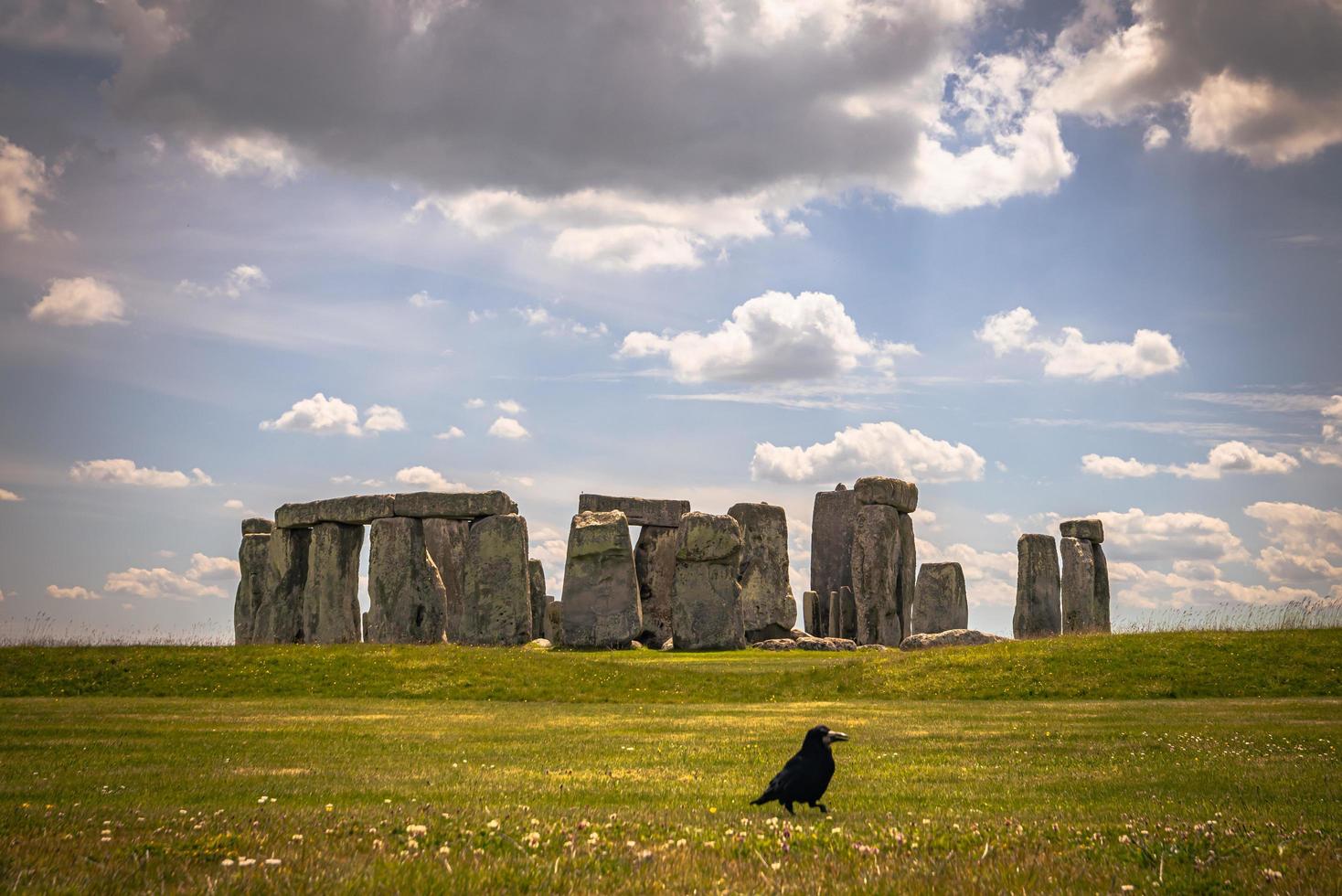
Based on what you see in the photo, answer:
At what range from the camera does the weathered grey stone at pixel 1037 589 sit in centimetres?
4081

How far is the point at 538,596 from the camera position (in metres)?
46.8

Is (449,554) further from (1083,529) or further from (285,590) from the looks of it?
(1083,529)

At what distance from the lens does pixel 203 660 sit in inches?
1033

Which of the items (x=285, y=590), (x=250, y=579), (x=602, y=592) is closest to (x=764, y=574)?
(x=602, y=592)

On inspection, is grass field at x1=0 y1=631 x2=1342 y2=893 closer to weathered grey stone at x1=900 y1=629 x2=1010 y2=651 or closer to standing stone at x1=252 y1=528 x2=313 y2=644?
weathered grey stone at x1=900 y1=629 x2=1010 y2=651

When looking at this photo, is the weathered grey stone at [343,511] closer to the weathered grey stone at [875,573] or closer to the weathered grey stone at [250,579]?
the weathered grey stone at [250,579]

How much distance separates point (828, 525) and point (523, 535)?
51.3ft

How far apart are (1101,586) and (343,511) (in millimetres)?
26213

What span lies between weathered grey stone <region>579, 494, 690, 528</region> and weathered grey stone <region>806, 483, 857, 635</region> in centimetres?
812

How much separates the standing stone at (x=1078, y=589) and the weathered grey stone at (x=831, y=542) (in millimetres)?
9218

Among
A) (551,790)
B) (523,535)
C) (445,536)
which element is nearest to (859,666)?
(523,535)

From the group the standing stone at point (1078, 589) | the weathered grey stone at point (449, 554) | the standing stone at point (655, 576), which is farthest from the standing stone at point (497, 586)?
the standing stone at point (1078, 589)

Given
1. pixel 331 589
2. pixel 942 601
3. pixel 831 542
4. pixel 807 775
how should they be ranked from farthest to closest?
pixel 831 542 < pixel 942 601 < pixel 331 589 < pixel 807 775

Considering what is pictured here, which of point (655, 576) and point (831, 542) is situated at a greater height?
point (831, 542)
